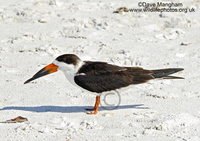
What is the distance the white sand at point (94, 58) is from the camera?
4988mm

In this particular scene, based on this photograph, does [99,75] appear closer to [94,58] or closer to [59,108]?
[59,108]

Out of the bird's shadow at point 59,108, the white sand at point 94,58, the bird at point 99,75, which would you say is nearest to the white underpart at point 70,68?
the bird at point 99,75

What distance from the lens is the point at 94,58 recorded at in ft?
25.5

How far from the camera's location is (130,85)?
584 cm

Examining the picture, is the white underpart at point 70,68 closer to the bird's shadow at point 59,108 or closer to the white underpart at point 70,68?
the white underpart at point 70,68

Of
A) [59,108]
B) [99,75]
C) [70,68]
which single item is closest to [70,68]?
[70,68]

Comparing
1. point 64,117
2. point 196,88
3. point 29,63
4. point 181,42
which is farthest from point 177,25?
point 64,117

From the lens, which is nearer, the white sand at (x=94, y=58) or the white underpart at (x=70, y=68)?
the white sand at (x=94, y=58)

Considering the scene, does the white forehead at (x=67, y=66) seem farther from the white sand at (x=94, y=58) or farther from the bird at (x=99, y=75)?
the white sand at (x=94, y=58)

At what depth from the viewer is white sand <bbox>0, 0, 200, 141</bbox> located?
16.4 ft

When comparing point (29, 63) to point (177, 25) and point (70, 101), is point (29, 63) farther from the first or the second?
point (177, 25)

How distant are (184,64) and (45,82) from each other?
2.64 meters

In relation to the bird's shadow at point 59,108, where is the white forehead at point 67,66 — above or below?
above

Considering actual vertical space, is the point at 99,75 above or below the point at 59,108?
above
